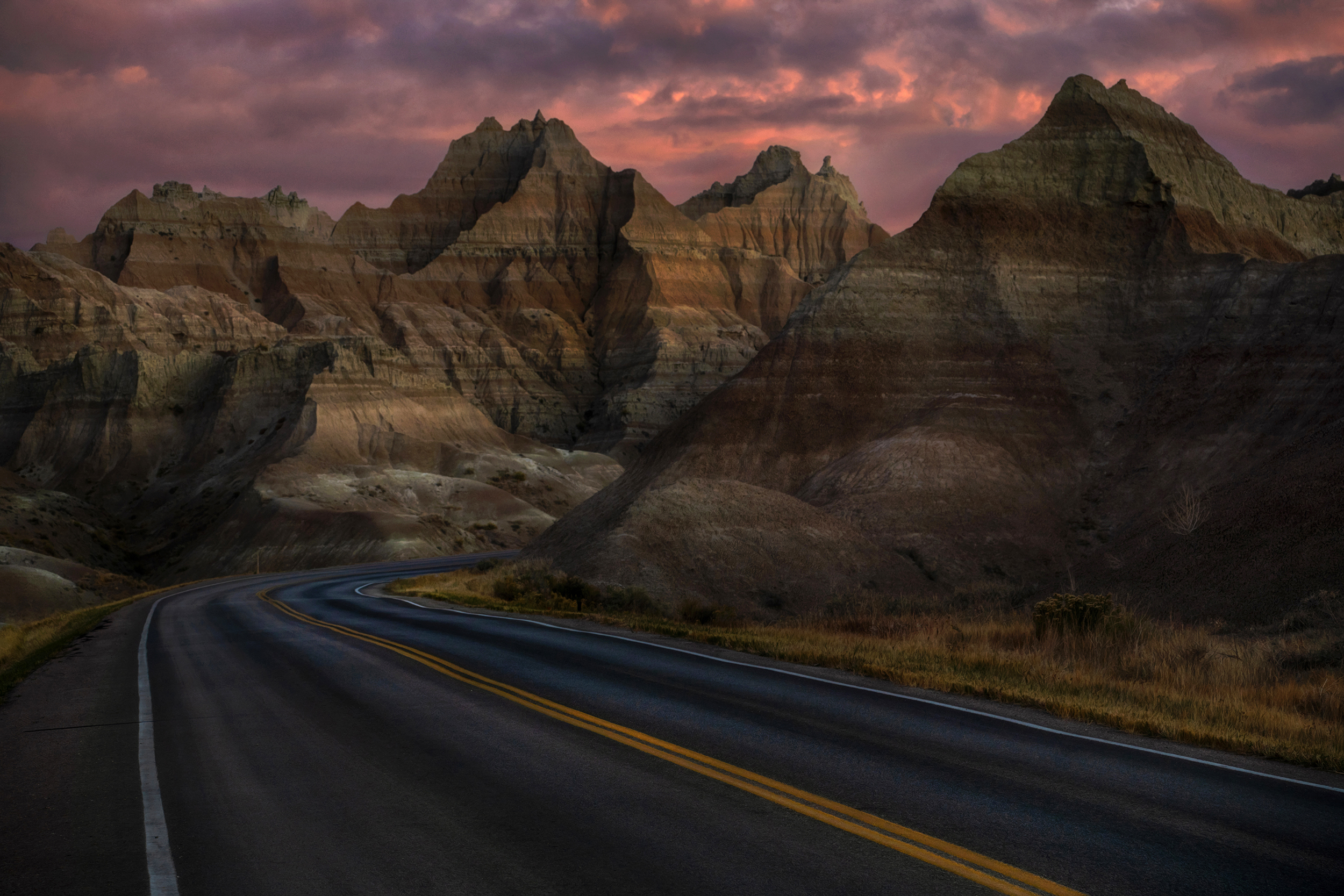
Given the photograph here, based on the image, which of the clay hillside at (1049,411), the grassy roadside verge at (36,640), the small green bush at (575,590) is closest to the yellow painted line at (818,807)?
the grassy roadside verge at (36,640)

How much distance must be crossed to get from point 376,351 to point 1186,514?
88.9m

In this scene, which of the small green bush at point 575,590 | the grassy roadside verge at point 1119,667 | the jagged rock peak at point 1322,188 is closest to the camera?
the grassy roadside verge at point 1119,667

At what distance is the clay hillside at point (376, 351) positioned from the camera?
86.2 meters

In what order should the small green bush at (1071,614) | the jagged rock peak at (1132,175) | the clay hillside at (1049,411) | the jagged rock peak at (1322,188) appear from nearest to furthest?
the small green bush at (1071,614) < the clay hillside at (1049,411) < the jagged rock peak at (1132,175) < the jagged rock peak at (1322,188)

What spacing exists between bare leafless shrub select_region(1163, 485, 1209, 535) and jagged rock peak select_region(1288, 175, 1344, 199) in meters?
49.0

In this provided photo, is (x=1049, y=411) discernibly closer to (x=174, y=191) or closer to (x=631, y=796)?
(x=631, y=796)

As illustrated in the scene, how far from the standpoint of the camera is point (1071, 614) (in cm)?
1723

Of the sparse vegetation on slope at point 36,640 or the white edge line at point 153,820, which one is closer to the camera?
the white edge line at point 153,820

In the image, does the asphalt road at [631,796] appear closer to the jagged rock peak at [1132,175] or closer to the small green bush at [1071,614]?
the small green bush at [1071,614]

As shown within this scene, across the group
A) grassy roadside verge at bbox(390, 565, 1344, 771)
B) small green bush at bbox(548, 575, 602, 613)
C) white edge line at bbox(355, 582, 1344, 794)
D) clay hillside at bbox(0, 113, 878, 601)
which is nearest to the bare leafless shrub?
grassy roadside verge at bbox(390, 565, 1344, 771)

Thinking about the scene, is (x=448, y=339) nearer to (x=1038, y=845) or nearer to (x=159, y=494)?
(x=159, y=494)

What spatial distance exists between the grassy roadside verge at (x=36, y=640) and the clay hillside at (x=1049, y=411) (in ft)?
47.5

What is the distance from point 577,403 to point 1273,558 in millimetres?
125369

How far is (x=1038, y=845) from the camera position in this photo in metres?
6.46
